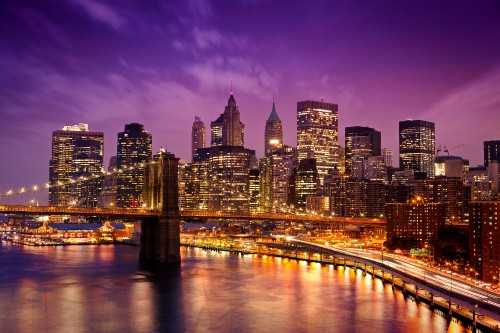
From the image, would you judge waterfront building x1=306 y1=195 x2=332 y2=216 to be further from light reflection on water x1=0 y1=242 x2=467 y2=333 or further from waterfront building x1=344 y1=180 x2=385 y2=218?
light reflection on water x1=0 y1=242 x2=467 y2=333

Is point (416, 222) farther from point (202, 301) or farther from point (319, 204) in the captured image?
point (319, 204)

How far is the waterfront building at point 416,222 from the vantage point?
9031 cm

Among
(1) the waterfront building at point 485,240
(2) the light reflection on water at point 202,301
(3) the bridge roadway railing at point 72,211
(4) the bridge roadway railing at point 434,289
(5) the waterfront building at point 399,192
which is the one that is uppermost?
(5) the waterfront building at point 399,192

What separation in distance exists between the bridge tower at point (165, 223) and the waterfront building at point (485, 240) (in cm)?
3012

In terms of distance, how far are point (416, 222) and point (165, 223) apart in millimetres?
44449

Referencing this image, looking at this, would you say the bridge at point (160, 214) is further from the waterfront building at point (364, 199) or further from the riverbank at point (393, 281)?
the waterfront building at point (364, 199)

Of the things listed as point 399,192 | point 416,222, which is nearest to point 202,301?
point 416,222

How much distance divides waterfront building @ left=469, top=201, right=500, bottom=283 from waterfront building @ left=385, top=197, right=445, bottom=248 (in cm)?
2787

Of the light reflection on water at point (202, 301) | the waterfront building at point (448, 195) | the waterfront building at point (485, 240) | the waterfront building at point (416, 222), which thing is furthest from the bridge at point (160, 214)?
the waterfront building at point (448, 195)

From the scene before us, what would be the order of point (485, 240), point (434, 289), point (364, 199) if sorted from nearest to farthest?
1. point (434, 289)
2. point (485, 240)
3. point (364, 199)

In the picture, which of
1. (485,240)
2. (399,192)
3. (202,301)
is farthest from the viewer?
(399,192)

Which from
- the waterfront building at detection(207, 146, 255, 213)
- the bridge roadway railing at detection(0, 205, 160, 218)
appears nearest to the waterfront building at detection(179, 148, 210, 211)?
the waterfront building at detection(207, 146, 255, 213)

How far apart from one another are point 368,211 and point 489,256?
10617cm

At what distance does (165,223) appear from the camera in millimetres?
64188
